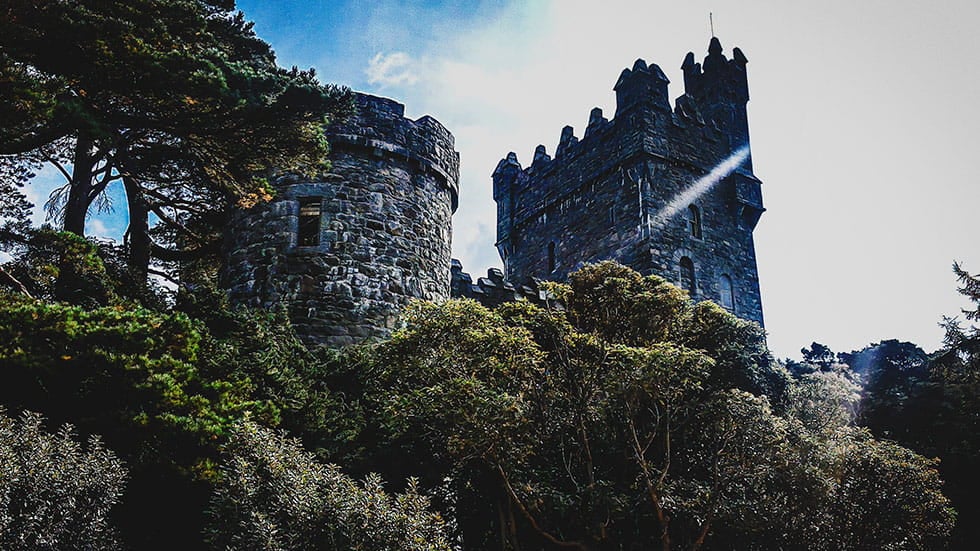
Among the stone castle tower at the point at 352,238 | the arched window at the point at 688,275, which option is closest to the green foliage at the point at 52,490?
the stone castle tower at the point at 352,238

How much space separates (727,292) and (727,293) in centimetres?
4

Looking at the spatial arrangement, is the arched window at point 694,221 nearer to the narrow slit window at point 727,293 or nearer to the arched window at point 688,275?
the arched window at point 688,275

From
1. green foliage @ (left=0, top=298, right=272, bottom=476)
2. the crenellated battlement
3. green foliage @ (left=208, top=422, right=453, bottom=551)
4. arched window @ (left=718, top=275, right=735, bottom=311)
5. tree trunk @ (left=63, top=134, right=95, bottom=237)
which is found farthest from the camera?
arched window @ (left=718, top=275, right=735, bottom=311)

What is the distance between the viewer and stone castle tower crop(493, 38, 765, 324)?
72.7 feet

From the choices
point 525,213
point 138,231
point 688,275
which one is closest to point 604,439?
point 138,231

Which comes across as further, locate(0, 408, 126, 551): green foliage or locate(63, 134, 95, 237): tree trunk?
locate(63, 134, 95, 237): tree trunk

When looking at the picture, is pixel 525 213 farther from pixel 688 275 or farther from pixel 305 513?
pixel 305 513

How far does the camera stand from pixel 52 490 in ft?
22.4

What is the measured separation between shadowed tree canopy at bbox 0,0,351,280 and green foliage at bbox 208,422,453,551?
4.82 meters

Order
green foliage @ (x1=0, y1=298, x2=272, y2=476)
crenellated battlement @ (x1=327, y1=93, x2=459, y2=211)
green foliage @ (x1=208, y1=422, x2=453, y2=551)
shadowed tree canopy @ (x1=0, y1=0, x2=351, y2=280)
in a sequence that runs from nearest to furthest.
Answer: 1. green foliage @ (x1=208, y1=422, x2=453, y2=551)
2. green foliage @ (x1=0, y1=298, x2=272, y2=476)
3. shadowed tree canopy @ (x1=0, y1=0, x2=351, y2=280)
4. crenellated battlement @ (x1=327, y1=93, x2=459, y2=211)

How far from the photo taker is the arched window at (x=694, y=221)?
2278 cm

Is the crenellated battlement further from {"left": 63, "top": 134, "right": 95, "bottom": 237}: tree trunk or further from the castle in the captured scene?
{"left": 63, "top": 134, "right": 95, "bottom": 237}: tree trunk

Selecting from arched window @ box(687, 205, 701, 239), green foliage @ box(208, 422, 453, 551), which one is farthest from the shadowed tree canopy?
arched window @ box(687, 205, 701, 239)

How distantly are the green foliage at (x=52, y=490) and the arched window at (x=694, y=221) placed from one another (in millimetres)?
18399
